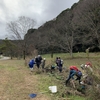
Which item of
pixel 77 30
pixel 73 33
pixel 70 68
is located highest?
pixel 77 30

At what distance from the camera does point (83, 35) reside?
99.1 feet

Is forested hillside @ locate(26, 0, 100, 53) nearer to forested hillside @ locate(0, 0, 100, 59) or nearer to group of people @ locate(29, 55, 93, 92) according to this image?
forested hillside @ locate(0, 0, 100, 59)

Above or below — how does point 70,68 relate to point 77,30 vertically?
below

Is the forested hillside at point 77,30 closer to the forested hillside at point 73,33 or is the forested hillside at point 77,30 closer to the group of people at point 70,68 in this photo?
the forested hillside at point 73,33

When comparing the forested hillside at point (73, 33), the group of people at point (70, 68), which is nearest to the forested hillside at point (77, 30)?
the forested hillside at point (73, 33)

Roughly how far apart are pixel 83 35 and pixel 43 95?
23738 millimetres

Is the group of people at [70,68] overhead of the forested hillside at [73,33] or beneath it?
beneath

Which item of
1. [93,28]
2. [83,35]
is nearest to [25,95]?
[93,28]

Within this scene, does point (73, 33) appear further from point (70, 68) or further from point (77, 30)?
point (70, 68)

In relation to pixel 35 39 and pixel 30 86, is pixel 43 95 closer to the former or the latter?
pixel 30 86

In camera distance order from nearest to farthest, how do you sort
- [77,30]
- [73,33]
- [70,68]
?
[70,68] → [77,30] → [73,33]

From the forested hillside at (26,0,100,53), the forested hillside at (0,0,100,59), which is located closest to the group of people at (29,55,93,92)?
the forested hillside at (0,0,100,59)

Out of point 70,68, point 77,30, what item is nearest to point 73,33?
point 77,30

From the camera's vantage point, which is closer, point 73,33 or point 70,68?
point 70,68
